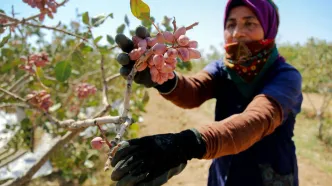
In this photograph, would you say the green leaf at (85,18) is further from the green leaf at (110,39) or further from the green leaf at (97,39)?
the green leaf at (110,39)

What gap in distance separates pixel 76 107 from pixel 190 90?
82.4 inches

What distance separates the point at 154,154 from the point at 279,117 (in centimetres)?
64

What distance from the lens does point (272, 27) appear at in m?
1.68

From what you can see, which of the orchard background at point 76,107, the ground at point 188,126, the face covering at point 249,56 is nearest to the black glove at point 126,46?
the orchard background at point 76,107

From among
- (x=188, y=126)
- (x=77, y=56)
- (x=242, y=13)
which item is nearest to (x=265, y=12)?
(x=242, y=13)

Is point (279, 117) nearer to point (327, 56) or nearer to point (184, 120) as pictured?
point (184, 120)

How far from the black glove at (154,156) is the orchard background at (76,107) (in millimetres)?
264

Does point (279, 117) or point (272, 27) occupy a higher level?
point (272, 27)

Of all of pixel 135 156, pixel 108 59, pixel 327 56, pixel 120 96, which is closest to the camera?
pixel 135 156

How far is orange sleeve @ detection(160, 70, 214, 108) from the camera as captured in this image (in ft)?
5.11

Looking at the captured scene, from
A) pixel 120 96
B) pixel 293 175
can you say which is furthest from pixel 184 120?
pixel 293 175

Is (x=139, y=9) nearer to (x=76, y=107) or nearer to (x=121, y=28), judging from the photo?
(x=121, y=28)

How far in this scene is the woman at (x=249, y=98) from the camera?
1101mm

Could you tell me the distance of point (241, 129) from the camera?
1068 mm
